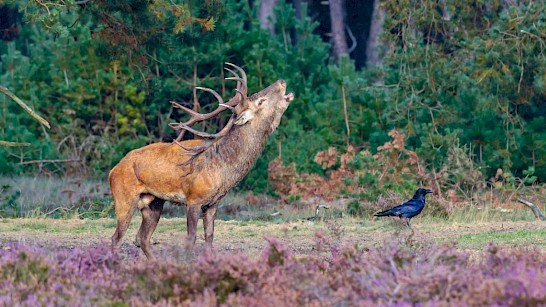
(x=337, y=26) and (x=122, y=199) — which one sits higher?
(x=122, y=199)

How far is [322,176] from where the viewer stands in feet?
77.5

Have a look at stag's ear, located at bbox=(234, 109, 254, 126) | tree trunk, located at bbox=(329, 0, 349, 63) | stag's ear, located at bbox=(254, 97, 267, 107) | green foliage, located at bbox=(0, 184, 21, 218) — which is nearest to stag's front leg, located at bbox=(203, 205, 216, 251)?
stag's ear, located at bbox=(234, 109, 254, 126)

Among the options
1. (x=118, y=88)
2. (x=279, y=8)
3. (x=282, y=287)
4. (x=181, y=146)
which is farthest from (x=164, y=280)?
(x=279, y=8)

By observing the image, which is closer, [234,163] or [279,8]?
[234,163]

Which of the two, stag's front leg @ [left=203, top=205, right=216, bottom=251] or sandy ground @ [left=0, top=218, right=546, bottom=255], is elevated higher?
stag's front leg @ [left=203, top=205, right=216, bottom=251]

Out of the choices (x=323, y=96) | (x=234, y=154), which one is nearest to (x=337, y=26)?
(x=323, y=96)

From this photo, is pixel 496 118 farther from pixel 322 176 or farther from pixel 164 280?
pixel 164 280

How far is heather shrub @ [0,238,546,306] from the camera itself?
7723 millimetres

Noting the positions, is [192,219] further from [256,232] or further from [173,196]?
[256,232]

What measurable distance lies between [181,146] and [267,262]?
3.67 m

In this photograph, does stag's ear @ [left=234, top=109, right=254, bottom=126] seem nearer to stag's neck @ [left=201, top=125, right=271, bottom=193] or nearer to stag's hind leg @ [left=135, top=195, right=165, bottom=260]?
stag's neck @ [left=201, top=125, right=271, bottom=193]

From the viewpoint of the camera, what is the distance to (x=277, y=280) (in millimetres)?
8320

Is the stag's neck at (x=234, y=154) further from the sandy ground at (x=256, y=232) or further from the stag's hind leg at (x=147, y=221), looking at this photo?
the sandy ground at (x=256, y=232)

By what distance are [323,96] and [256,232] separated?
40.1ft
